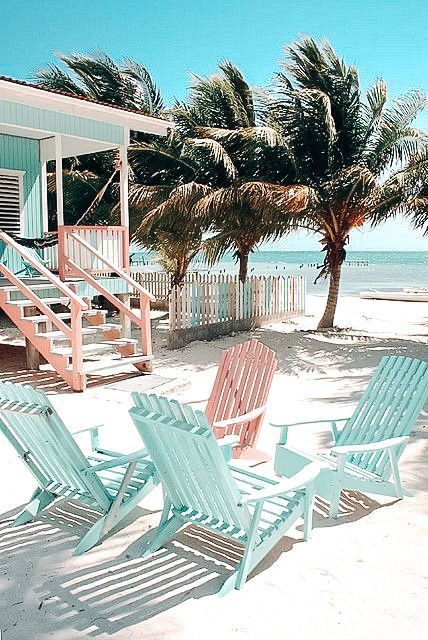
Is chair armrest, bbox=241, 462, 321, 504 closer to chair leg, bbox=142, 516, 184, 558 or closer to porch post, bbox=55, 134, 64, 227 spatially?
chair leg, bbox=142, 516, 184, 558

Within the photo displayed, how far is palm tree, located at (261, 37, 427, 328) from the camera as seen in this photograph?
51.6 feet

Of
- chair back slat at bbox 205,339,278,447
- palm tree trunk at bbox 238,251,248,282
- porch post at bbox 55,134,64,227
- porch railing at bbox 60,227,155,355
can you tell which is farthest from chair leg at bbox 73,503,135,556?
palm tree trunk at bbox 238,251,248,282

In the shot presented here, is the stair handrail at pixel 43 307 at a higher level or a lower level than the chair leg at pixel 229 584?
higher

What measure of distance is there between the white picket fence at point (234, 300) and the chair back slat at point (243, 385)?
25.1 ft

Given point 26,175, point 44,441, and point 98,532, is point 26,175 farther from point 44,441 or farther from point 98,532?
point 98,532

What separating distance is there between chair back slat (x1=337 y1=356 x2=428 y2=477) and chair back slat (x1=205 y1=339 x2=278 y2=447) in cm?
85

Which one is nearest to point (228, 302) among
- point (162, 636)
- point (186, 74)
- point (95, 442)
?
point (186, 74)

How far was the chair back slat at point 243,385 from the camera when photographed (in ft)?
19.5

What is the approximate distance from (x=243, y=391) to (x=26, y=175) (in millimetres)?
9086

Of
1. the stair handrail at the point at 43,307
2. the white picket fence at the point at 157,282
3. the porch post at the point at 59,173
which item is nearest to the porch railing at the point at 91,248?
the porch post at the point at 59,173

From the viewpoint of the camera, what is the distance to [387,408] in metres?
5.43

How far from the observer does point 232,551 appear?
4230mm

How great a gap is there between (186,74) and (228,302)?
7529 mm

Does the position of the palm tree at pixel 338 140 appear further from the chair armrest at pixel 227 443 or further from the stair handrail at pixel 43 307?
the chair armrest at pixel 227 443
